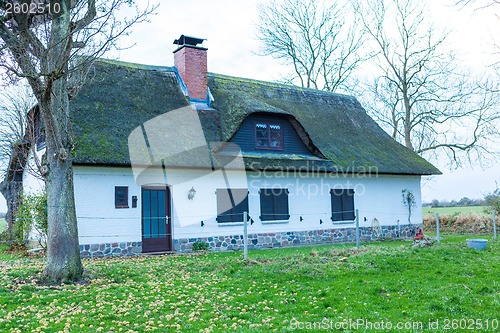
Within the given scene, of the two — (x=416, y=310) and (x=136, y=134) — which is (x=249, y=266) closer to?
(x=416, y=310)

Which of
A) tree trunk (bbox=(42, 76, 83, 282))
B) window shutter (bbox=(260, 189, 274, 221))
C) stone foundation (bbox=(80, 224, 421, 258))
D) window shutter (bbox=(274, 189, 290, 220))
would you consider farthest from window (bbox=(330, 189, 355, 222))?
tree trunk (bbox=(42, 76, 83, 282))

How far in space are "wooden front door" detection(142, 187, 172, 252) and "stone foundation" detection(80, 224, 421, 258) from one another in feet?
1.19

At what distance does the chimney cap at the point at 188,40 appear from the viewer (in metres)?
18.5

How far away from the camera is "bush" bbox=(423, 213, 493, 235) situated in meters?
22.6

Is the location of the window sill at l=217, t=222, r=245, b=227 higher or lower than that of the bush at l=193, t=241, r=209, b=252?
higher

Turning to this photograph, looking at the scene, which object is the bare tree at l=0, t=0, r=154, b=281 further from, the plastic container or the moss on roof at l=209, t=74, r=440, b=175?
the plastic container

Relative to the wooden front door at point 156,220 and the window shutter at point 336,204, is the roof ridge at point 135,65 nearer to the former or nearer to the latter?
the wooden front door at point 156,220

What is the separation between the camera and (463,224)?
23.8 metres

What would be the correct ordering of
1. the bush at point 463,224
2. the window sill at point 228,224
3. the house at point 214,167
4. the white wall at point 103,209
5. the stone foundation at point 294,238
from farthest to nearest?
the bush at point 463,224, the window sill at point 228,224, the stone foundation at point 294,238, the house at point 214,167, the white wall at point 103,209

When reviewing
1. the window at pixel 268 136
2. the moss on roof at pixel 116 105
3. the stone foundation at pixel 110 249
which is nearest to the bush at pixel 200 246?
the stone foundation at pixel 110 249

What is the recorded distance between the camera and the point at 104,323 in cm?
641

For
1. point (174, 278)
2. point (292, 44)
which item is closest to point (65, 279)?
point (174, 278)

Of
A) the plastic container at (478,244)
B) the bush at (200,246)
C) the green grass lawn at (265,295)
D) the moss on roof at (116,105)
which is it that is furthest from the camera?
the bush at (200,246)

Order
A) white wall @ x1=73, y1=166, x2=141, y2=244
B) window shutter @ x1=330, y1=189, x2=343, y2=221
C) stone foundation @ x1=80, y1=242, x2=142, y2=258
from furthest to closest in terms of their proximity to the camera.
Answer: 1. window shutter @ x1=330, y1=189, x2=343, y2=221
2. white wall @ x1=73, y1=166, x2=141, y2=244
3. stone foundation @ x1=80, y1=242, x2=142, y2=258
